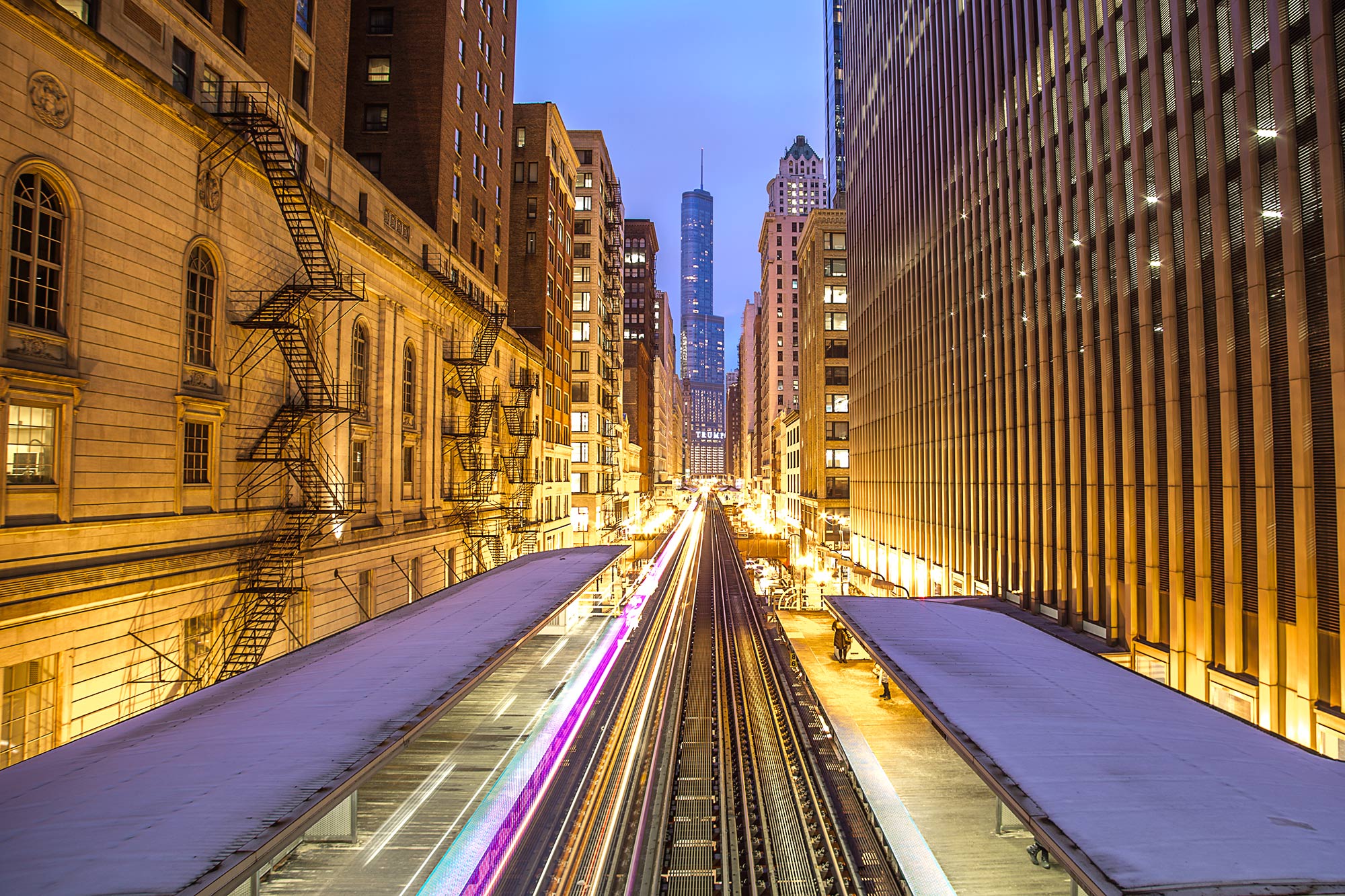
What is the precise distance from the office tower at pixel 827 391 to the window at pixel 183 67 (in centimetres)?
6382

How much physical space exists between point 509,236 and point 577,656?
127 feet

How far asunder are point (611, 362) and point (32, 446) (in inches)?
2855

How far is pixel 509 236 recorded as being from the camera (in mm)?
56188

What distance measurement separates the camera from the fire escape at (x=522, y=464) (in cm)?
4688

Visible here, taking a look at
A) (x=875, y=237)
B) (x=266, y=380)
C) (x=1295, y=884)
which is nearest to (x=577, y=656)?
(x=266, y=380)

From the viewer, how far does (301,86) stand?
26016 millimetres

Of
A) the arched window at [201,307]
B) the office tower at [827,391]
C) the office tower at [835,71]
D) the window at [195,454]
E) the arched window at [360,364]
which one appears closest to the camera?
the window at [195,454]

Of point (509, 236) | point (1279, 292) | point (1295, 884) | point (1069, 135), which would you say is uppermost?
point (509, 236)

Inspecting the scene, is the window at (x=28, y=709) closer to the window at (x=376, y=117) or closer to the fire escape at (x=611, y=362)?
the window at (x=376, y=117)

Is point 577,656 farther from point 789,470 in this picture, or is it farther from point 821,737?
point 789,470

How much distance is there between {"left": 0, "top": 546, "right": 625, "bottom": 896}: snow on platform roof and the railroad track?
620 centimetres

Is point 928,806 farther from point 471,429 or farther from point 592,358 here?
point 592,358

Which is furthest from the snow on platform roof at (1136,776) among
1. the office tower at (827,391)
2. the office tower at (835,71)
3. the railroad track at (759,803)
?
the office tower at (835,71)

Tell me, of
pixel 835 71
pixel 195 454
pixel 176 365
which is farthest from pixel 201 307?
pixel 835 71
